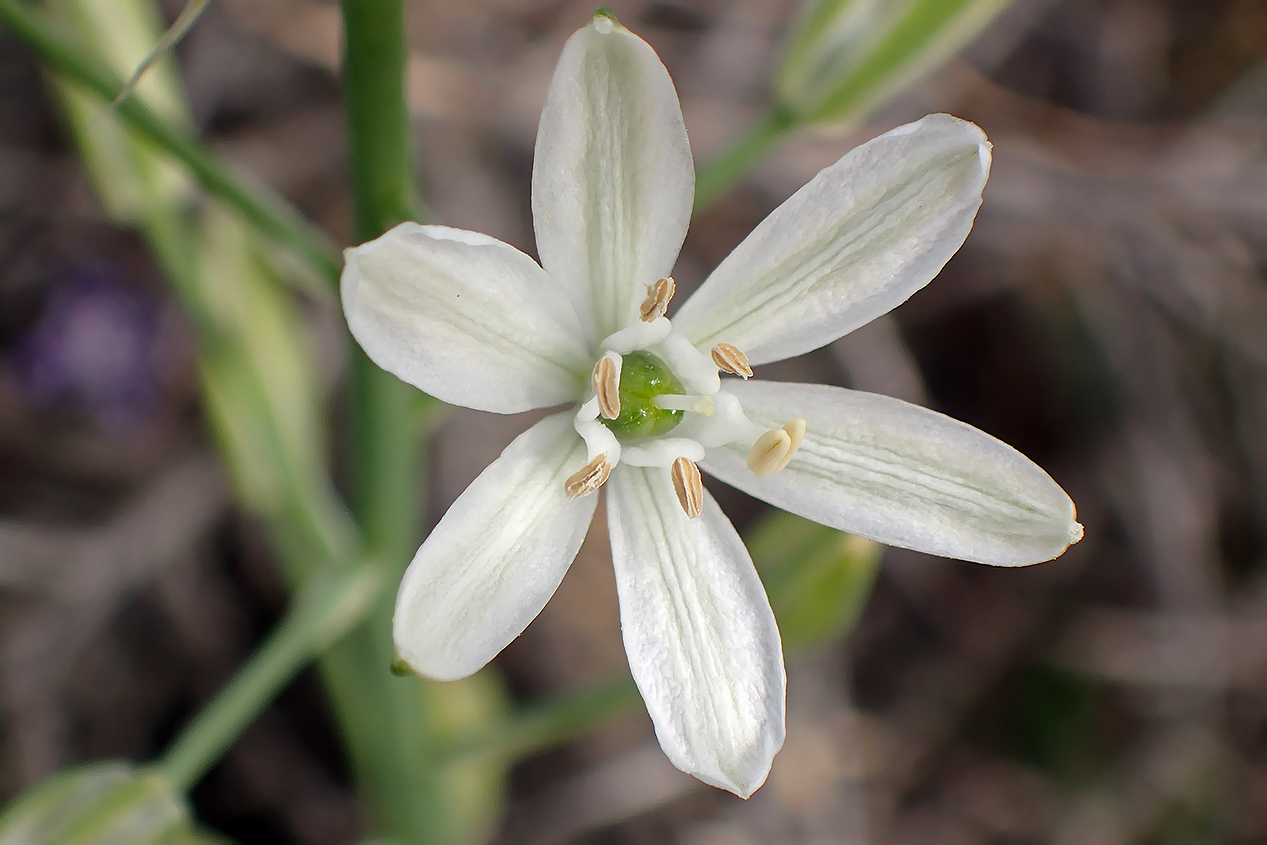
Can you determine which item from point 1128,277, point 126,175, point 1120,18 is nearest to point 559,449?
point 126,175

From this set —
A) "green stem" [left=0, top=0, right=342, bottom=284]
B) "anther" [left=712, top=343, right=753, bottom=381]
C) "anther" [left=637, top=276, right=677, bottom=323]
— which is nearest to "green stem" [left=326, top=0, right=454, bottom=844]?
"green stem" [left=0, top=0, right=342, bottom=284]

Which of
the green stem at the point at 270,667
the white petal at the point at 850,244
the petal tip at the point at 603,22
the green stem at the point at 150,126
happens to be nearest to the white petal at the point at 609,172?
the petal tip at the point at 603,22

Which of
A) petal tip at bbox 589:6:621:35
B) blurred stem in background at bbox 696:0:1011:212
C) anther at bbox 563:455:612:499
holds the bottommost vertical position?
anther at bbox 563:455:612:499

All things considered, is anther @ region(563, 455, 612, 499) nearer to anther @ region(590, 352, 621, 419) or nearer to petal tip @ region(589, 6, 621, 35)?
anther @ region(590, 352, 621, 419)

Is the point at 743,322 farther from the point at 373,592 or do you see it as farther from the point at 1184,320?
the point at 1184,320

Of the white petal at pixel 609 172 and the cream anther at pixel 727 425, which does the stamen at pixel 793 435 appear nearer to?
the cream anther at pixel 727 425
